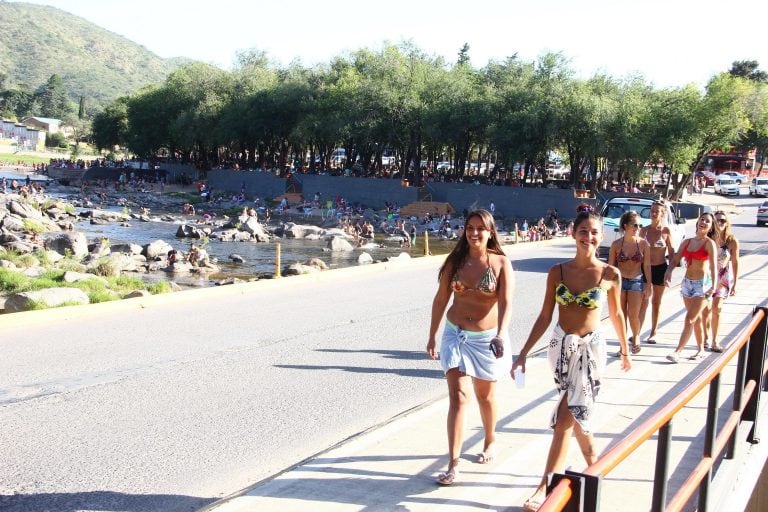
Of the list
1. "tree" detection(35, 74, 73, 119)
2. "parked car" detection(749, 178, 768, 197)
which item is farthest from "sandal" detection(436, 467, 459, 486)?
"tree" detection(35, 74, 73, 119)

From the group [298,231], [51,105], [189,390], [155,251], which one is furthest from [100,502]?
[51,105]

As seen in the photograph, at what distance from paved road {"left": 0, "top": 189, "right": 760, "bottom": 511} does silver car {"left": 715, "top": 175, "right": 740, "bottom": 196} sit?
50659 millimetres

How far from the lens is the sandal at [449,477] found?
16.5ft

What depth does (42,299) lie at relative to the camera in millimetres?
13383

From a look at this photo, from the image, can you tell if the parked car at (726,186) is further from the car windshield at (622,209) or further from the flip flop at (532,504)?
the flip flop at (532,504)

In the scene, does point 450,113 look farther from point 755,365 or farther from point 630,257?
point 755,365

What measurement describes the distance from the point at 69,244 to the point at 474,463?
27526mm

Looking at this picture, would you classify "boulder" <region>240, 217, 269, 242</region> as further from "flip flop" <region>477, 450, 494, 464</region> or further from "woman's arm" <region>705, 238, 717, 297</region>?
"flip flop" <region>477, 450, 494, 464</region>

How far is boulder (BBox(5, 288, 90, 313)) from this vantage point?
520 inches

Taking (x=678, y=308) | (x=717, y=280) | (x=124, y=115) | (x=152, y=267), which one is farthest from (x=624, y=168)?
(x=124, y=115)

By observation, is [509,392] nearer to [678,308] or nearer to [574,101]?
[678,308]

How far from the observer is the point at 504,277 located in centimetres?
513

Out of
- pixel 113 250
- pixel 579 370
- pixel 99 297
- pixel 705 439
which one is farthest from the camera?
pixel 113 250

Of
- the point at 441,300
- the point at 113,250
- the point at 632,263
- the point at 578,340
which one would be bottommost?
the point at 113,250
